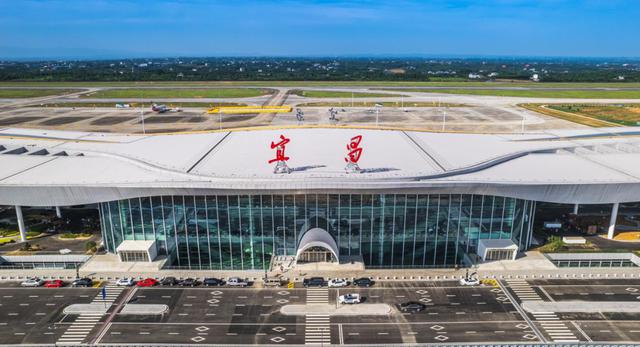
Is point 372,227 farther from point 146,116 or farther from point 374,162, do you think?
point 146,116

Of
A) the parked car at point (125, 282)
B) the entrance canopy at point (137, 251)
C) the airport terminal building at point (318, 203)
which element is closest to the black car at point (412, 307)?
the airport terminal building at point (318, 203)

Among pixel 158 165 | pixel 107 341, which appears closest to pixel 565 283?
pixel 107 341

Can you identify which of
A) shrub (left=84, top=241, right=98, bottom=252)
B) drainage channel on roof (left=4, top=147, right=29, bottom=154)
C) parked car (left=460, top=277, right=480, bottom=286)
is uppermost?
drainage channel on roof (left=4, top=147, right=29, bottom=154)

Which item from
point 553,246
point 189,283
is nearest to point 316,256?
point 189,283

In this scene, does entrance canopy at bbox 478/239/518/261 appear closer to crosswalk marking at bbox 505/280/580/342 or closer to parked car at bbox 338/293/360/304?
crosswalk marking at bbox 505/280/580/342

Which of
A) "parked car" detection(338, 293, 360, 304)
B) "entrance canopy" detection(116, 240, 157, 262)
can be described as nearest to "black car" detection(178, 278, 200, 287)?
"entrance canopy" detection(116, 240, 157, 262)

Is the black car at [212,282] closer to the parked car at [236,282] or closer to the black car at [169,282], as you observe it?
the parked car at [236,282]
